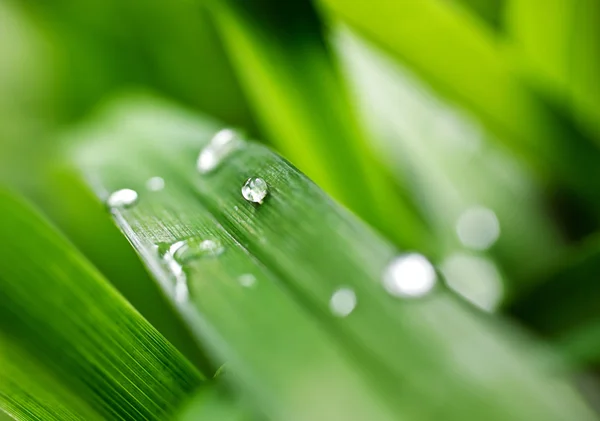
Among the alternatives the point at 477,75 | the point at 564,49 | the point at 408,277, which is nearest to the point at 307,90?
the point at 477,75

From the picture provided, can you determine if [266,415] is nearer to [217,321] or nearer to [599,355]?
[217,321]

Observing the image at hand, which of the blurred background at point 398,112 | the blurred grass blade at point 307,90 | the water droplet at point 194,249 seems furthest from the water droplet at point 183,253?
the blurred grass blade at point 307,90

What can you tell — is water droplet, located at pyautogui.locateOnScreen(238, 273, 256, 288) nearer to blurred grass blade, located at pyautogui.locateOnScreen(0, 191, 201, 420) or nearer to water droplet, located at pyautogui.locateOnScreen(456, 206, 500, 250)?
blurred grass blade, located at pyautogui.locateOnScreen(0, 191, 201, 420)

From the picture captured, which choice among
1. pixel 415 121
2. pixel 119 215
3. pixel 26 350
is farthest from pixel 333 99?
pixel 26 350

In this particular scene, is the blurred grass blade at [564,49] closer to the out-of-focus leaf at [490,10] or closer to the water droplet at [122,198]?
the out-of-focus leaf at [490,10]

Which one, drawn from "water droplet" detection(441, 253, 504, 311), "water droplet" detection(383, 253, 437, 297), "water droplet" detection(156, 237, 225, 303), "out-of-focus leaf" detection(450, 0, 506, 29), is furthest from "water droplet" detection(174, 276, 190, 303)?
"out-of-focus leaf" detection(450, 0, 506, 29)

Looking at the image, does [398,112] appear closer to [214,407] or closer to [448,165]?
[448,165]
